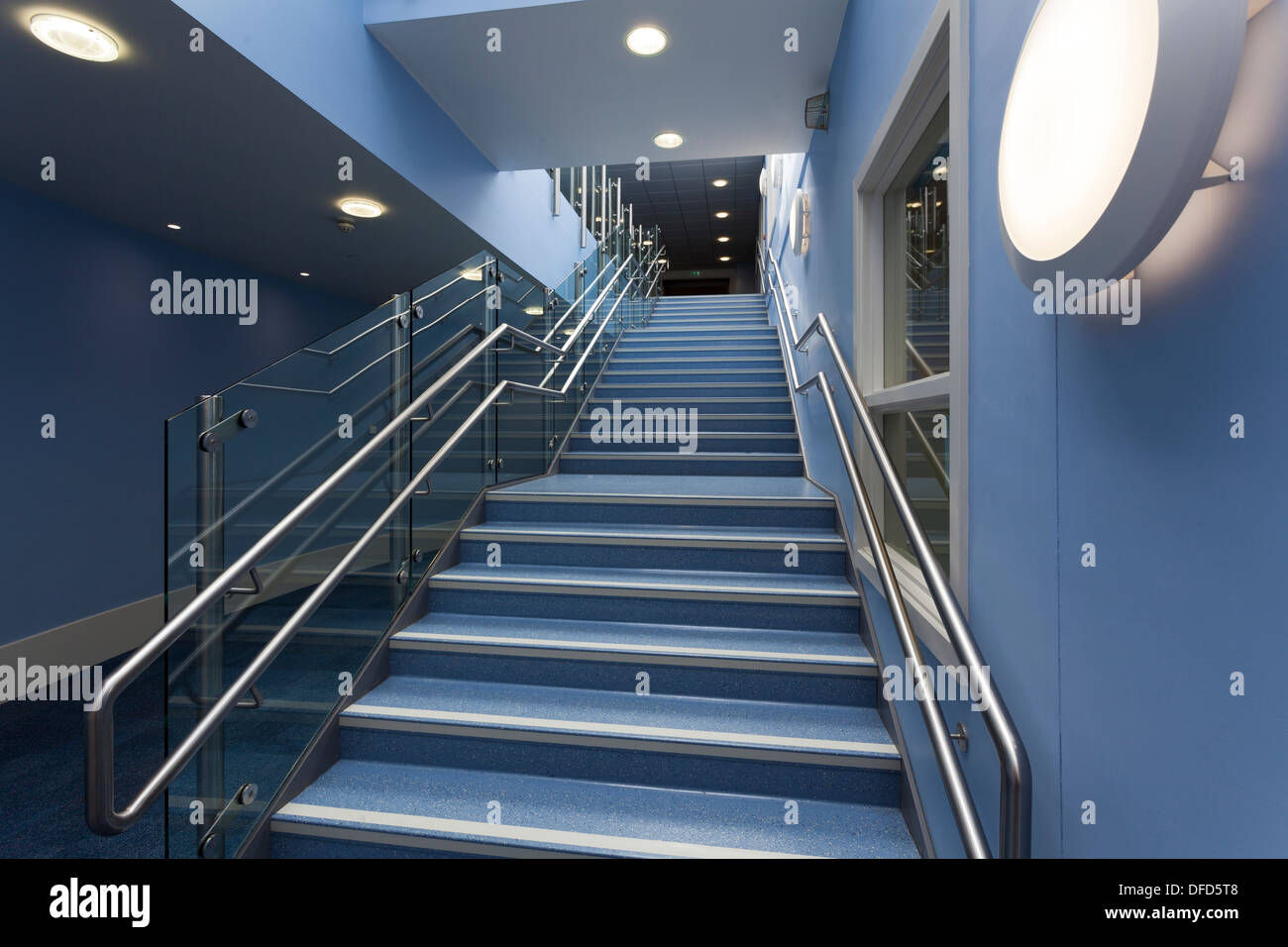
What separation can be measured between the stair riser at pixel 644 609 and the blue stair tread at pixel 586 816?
71 cm

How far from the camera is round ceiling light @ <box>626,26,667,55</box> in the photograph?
10.9 feet

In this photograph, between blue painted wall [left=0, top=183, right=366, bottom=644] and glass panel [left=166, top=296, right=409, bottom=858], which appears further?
blue painted wall [left=0, top=183, right=366, bottom=644]

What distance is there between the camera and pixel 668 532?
2977 mm

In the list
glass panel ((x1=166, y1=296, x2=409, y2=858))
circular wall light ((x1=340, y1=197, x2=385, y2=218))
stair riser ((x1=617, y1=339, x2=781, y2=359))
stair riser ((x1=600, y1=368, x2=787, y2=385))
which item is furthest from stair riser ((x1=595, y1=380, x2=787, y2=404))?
glass panel ((x1=166, y1=296, x2=409, y2=858))

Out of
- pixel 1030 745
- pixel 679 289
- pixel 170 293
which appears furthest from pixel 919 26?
pixel 679 289

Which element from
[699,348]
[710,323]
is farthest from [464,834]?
[710,323]

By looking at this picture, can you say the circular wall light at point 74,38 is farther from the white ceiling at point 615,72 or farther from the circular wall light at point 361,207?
the circular wall light at point 361,207

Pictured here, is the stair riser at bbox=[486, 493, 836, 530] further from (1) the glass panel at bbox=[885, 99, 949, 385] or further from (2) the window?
(1) the glass panel at bbox=[885, 99, 949, 385]

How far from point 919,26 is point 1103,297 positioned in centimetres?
144

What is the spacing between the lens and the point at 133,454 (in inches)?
172

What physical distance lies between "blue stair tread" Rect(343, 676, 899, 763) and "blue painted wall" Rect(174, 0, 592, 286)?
2558mm

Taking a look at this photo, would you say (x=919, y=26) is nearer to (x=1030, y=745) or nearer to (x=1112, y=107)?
(x=1112, y=107)

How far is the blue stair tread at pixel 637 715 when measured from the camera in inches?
74.2

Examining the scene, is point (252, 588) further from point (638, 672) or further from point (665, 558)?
point (665, 558)
